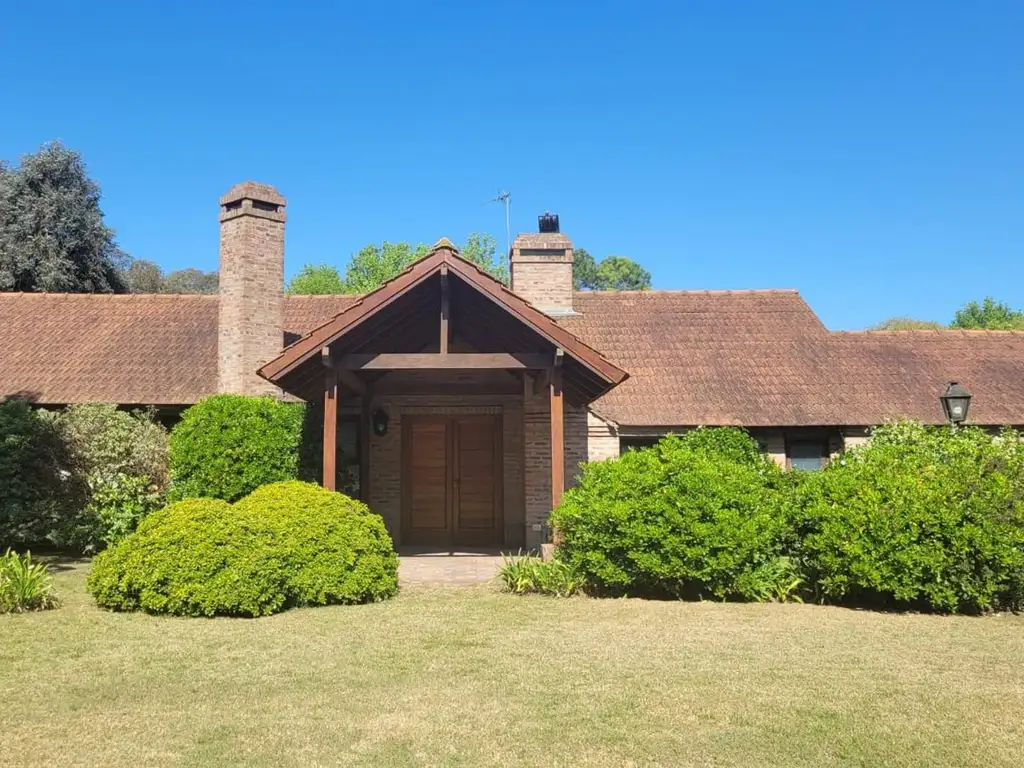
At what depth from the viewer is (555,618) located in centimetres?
812

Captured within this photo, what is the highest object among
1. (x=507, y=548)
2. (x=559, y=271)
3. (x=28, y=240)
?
Result: (x=28, y=240)

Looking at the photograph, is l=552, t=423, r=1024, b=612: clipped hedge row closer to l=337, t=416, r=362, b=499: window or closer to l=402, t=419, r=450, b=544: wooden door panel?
l=402, t=419, r=450, b=544: wooden door panel

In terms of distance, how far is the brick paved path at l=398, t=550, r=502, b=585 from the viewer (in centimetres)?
1062

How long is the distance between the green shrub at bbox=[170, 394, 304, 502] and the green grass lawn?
390 centimetres

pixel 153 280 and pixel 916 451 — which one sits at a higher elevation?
pixel 153 280

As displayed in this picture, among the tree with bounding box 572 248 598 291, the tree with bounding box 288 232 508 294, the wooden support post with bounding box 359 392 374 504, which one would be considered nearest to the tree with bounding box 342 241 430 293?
the tree with bounding box 288 232 508 294

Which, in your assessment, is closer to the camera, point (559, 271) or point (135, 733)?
point (135, 733)

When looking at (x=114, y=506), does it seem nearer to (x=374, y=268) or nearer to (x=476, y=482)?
(x=476, y=482)

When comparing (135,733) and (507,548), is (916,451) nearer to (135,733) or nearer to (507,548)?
(507,548)

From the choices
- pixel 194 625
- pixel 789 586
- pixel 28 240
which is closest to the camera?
pixel 194 625

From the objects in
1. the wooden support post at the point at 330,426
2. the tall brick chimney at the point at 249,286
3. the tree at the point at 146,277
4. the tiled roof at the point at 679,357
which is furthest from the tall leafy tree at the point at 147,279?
the wooden support post at the point at 330,426

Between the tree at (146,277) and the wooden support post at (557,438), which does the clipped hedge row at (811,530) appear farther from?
the tree at (146,277)

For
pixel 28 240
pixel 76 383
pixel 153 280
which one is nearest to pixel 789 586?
pixel 76 383

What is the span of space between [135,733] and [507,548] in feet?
32.4
